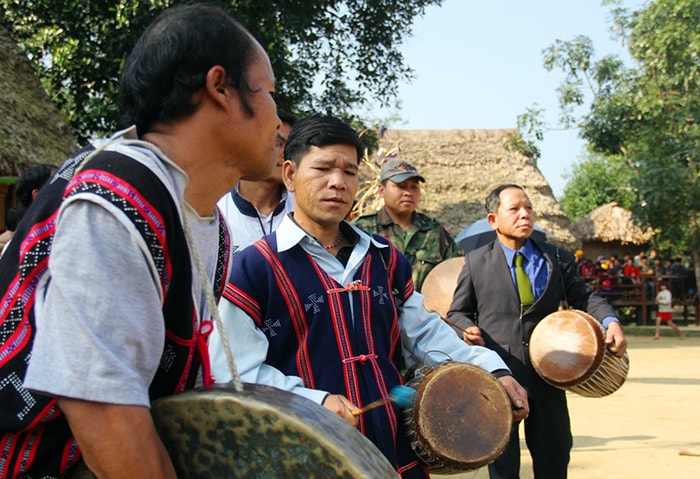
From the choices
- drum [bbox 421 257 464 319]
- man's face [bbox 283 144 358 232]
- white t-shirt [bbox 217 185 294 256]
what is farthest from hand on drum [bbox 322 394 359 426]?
drum [bbox 421 257 464 319]

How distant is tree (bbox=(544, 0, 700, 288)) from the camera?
1828 cm

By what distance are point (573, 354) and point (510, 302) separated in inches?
19.3

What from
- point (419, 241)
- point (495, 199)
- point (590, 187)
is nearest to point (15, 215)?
point (419, 241)

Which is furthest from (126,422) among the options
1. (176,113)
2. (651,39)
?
(651,39)

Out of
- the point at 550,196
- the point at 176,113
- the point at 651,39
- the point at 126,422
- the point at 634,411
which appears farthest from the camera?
the point at 550,196

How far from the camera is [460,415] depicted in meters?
2.59

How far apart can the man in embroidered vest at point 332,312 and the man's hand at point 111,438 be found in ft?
3.31

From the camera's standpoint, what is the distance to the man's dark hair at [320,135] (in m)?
2.77

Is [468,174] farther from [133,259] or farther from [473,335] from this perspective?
[133,259]

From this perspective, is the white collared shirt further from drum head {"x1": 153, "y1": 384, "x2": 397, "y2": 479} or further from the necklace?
drum head {"x1": 153, "y1": 384, "x2": 397, "y2": 479}

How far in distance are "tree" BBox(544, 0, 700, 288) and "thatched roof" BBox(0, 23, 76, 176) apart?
1436 centimetres

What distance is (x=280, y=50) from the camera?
12.0 metres

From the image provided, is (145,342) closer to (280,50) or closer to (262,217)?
(262,217)

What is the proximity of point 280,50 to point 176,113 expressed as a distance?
11.0 metres
